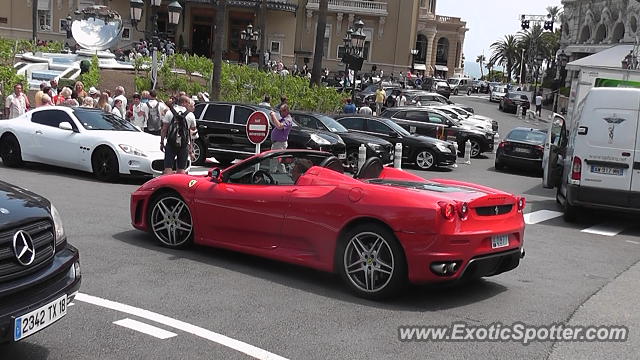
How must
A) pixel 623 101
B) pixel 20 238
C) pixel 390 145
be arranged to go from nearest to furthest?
pixel 20 238 → pixel 623 101 → pixel 390 145

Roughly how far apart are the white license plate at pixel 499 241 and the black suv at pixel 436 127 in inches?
732

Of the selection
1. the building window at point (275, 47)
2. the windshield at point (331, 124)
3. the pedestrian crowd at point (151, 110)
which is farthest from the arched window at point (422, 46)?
the pedestrian crowd at point (151, 110)

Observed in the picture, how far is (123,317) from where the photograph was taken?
5.83 metres

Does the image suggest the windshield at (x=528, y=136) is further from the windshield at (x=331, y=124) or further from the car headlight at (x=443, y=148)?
the windshield at (x=331, y=124)

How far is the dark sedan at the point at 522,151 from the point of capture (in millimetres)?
21938

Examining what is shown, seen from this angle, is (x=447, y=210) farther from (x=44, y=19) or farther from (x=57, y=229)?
(x=44, y=19)

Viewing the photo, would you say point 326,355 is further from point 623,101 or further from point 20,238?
point 623,101

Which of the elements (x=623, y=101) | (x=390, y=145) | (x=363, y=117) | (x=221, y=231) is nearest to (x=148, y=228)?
(x=221, y=231)

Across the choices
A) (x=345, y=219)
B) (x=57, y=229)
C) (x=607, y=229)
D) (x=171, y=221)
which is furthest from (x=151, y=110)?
(x=57, y=229)

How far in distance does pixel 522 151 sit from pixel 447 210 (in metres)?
16.4

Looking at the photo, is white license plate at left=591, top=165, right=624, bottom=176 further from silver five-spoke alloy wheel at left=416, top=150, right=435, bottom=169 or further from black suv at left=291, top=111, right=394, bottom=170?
silver five-spoke alloy wheel at left=416, top=150, right=435, bottom=169

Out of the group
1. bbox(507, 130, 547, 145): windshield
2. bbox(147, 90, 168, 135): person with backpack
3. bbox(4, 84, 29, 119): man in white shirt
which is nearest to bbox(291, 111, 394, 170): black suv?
bbox(147, 90, 168, 135): person with backpack

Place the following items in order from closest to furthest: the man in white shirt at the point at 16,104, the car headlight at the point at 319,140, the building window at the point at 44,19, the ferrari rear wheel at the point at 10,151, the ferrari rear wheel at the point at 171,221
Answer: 1. the ferrari rear wheel at the point at 171,221
2. the ferrari rear wheel at the point at 10,151
3. the man in white shirt at the point at 16,104
4. the car headlight at the point at 319,140
5. the building window at the point at 44,19

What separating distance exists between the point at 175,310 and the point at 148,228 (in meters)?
2.57
